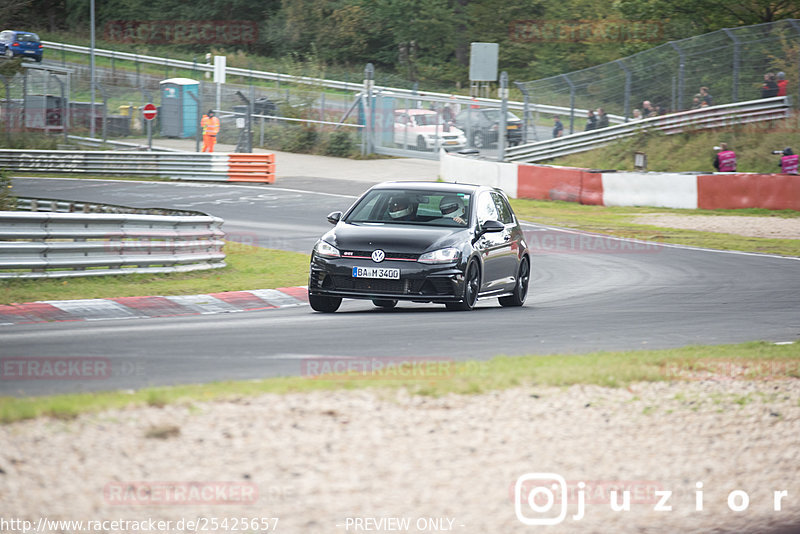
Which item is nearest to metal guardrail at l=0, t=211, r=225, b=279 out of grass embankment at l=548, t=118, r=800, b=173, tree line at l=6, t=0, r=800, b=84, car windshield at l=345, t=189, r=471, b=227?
car windshield at l=345, t=189, r=471, b=227

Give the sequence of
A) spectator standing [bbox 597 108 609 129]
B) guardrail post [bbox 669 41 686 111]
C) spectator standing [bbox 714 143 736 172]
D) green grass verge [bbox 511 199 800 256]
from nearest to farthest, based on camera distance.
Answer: green grass verge [bbox 511 199 800 256], spectator standing [bbox 714 143 736 172], guardrail post [bbox 669 41 686 111], spectator standing [bbox 597 108 609 129]

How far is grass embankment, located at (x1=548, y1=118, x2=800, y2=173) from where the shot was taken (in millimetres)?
32156

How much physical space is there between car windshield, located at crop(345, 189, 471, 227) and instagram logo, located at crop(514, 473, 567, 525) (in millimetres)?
7393

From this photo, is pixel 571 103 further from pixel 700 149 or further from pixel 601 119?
pixel 700 149

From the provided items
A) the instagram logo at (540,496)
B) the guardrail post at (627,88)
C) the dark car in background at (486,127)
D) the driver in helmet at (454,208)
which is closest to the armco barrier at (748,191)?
the guardrail post at (627,88)

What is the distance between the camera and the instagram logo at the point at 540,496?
17.3 feet

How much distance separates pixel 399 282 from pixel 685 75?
2464 cm

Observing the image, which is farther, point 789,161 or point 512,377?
point 789,161

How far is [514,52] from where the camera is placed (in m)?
67.9

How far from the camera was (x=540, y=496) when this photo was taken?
5.50 metres

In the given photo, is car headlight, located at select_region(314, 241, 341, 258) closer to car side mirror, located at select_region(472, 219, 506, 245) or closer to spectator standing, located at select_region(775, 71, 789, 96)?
car side mirror, located at select_region(472, 219, 506, 245)

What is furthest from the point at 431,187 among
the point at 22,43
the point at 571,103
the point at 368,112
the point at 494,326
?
the point at 22,43

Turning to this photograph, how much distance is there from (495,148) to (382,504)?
35014mm

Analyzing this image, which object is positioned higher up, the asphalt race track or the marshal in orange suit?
the marshal in orange suit
